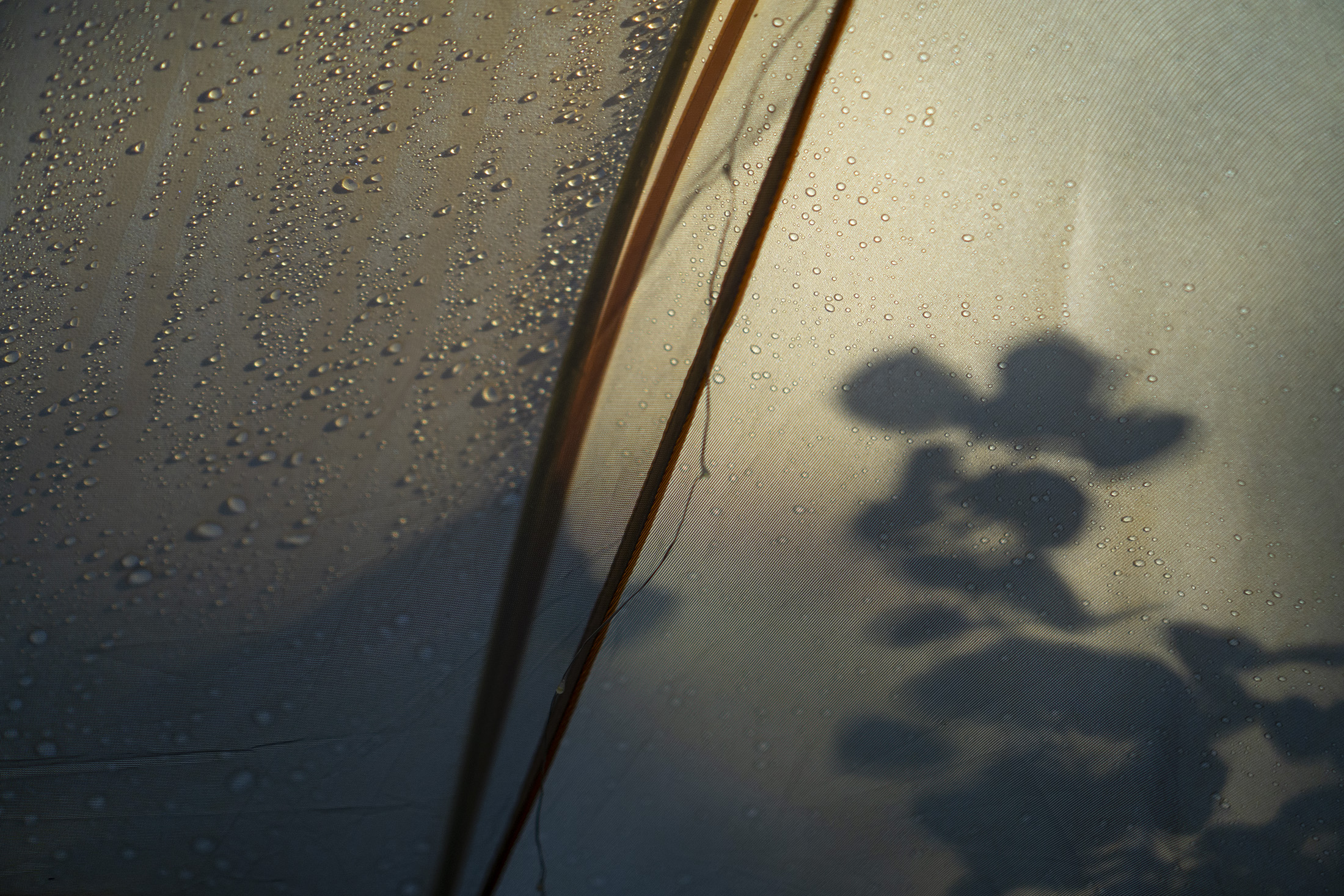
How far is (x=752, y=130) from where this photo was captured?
0.70 metres

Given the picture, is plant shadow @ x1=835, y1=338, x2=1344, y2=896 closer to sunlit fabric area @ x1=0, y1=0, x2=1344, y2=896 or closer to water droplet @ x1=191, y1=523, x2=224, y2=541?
sunlit fabric area @ x1=0, y1=0, x2=1344, y2=896

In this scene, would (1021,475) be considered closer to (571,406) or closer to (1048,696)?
(1048,696)

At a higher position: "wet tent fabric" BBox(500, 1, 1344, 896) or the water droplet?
"wet tent fabric" BBox(500, 1, 1344, 896)

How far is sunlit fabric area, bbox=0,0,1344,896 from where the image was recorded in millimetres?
708

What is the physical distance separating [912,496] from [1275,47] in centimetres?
65

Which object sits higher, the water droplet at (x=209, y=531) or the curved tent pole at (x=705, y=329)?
the curved tent pole at (x=705, y=329)

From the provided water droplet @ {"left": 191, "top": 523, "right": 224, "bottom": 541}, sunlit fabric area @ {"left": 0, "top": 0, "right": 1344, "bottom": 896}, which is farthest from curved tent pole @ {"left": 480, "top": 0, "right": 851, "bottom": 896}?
water droplet @ {"left": 191, "top": 523, "right": 224, "bottom": 541}

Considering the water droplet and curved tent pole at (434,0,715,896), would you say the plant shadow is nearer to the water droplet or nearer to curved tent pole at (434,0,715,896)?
curved tent pole at (434,0,715,896)

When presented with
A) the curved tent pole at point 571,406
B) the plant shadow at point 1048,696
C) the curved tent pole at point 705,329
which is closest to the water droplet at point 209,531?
the curved tent pole at point 571,406

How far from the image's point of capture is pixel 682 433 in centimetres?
72

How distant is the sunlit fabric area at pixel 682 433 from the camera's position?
71cm

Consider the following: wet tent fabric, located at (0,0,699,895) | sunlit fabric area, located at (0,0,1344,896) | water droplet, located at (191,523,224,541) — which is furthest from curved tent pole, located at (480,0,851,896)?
water droplet, located at (191,523,224,541)

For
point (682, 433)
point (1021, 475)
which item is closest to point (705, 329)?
point (682, 433)

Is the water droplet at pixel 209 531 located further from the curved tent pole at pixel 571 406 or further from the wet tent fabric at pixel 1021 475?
the wet tent fabric at pixel 1021 475
